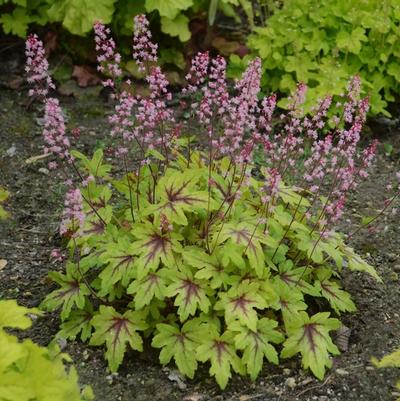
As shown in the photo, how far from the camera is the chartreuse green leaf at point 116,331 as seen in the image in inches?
115

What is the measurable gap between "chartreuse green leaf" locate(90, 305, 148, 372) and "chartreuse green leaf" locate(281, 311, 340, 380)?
2.12 feet

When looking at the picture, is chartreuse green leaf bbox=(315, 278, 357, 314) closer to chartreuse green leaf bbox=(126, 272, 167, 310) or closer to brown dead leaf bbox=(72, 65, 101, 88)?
chartreuse green leaf bbox=(126, 272, 167, 310)

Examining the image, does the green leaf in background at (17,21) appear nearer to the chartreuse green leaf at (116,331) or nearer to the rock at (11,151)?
the rock at (11,151)

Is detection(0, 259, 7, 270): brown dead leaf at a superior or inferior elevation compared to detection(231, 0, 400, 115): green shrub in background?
inferior

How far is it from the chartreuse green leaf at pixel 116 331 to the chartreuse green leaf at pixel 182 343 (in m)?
0.09

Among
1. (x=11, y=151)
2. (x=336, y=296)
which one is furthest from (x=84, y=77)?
(x=336, y=296)

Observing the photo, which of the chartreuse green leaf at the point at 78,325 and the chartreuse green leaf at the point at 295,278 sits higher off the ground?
the chartreuse green leaf at the point at 295,278

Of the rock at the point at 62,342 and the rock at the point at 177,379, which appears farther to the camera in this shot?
the rock at the point at 62,342

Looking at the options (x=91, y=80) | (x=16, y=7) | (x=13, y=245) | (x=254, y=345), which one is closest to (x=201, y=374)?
(x=254, y=345)

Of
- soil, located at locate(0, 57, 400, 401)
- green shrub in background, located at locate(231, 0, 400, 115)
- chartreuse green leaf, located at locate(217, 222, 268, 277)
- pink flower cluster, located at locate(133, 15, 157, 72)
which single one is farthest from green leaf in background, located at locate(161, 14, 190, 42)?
chartreuse green leaf, located at locate(217, 222, 268, 277)

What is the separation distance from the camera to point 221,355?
2.87m

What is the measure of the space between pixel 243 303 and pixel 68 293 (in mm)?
816

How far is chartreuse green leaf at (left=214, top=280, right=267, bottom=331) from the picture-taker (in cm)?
284

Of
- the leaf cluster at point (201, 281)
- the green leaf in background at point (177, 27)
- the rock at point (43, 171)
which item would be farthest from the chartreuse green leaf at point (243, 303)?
the green leaf in background at point (177, 27)
